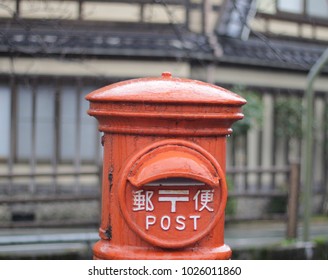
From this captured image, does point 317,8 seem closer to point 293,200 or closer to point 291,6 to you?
point 291,6

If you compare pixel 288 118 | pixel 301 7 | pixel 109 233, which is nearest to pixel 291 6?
pixel 301 7

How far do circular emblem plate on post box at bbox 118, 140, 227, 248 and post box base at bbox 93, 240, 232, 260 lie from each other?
0.06 metres

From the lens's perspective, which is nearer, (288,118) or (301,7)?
(288,118)

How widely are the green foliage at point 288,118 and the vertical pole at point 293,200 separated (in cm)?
703

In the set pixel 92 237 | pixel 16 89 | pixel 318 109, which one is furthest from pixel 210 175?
pixel 318 109

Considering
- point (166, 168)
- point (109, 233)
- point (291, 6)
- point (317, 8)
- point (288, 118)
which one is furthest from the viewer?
point (317, 8)

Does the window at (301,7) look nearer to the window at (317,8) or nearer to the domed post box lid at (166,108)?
the window at (317,8)

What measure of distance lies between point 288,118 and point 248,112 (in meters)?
1.78

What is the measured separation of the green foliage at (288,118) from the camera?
17.2m

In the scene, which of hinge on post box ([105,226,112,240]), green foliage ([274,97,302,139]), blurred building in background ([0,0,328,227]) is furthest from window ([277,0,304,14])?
hinge on post box ([105,226,112,240])

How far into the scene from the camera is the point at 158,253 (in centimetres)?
445

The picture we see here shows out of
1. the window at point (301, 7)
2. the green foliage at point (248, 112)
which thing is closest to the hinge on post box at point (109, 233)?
the green foliage at point (248, 112)

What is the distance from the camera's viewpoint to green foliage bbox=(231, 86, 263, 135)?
15.7 meters

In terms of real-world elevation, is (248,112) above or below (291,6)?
below
